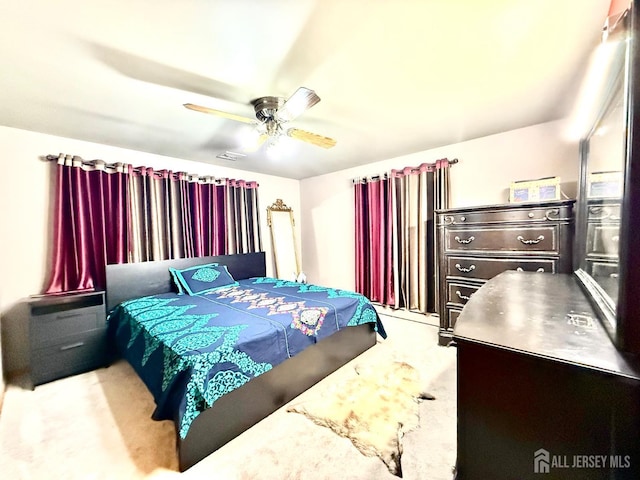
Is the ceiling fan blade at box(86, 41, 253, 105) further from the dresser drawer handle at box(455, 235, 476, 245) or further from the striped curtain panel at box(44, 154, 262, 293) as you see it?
the dresser drawer handle at box(455, 235, 476, 245)

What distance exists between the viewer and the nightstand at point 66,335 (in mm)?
2258

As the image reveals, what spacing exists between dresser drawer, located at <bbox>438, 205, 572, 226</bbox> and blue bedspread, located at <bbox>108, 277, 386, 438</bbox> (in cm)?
134

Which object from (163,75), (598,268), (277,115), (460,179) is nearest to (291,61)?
(277,115)

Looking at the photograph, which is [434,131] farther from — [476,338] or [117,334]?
[117,334]

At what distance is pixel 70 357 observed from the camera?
7.89 ft

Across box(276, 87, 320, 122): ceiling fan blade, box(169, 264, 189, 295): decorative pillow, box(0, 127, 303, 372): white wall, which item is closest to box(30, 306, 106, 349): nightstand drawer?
box(0, 127, 303, 372): white wall

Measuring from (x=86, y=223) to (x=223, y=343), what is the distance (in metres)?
2.56

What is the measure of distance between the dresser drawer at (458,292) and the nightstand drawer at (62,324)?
364cm

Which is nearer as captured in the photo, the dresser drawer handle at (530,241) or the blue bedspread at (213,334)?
the blue bedspread at (213,334)

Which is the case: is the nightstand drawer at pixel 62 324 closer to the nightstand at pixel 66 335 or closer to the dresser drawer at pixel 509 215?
the nightstand at pixel 66 335

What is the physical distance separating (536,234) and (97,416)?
12.7 feet

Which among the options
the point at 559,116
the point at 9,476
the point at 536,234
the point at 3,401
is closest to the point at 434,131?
the point at 559,116

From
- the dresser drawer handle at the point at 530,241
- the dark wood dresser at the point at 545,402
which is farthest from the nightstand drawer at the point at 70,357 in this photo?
the dresser drawer handle at the point at 530,241

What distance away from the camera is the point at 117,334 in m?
2.49
